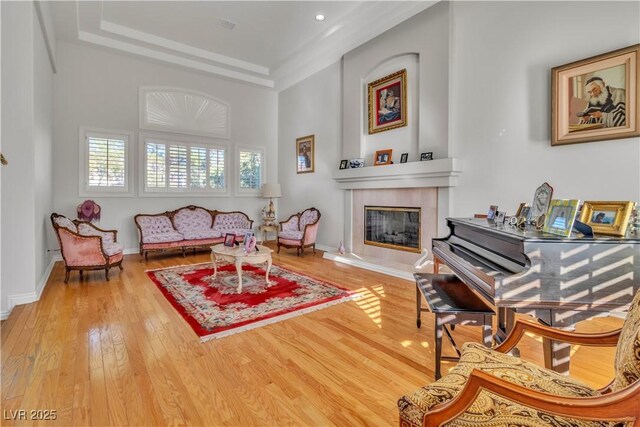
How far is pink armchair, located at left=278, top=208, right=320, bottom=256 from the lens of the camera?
5.75m

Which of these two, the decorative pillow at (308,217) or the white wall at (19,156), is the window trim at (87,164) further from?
the decorative pillow at (308,217)

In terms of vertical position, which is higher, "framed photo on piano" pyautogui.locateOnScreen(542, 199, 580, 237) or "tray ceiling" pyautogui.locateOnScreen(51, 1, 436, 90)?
"tray ceiling" pyautogui.locateOnScreen(51, 1, 436, 90)

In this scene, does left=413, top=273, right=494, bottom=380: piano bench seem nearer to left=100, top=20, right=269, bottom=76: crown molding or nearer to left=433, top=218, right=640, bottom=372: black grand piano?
left=433, top=218, right=640, bottom=372: black grand piano

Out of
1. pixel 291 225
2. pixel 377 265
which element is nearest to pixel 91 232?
pixel 291 225

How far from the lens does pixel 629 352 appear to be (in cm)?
87

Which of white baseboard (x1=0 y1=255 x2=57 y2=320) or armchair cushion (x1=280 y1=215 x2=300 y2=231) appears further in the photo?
armchair cushion (x1=280 y1=215 x2=300 y2=231)

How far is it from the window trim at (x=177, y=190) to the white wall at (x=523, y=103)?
494 centimetres

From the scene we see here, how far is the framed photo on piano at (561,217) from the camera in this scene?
153cm

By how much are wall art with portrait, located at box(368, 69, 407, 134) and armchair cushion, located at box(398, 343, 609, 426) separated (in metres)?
4.09

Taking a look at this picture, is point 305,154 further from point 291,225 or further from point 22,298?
point 22,298

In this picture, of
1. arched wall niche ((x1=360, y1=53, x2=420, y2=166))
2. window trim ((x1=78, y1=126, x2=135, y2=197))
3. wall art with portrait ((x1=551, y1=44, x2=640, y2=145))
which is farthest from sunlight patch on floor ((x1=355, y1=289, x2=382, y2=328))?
window trim ((x1=78, y1=126, x2=135, y2=197))

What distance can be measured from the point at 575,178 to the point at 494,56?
173 cm

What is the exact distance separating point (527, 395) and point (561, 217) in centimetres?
119

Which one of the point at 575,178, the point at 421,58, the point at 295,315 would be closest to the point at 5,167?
the point at 295,315
